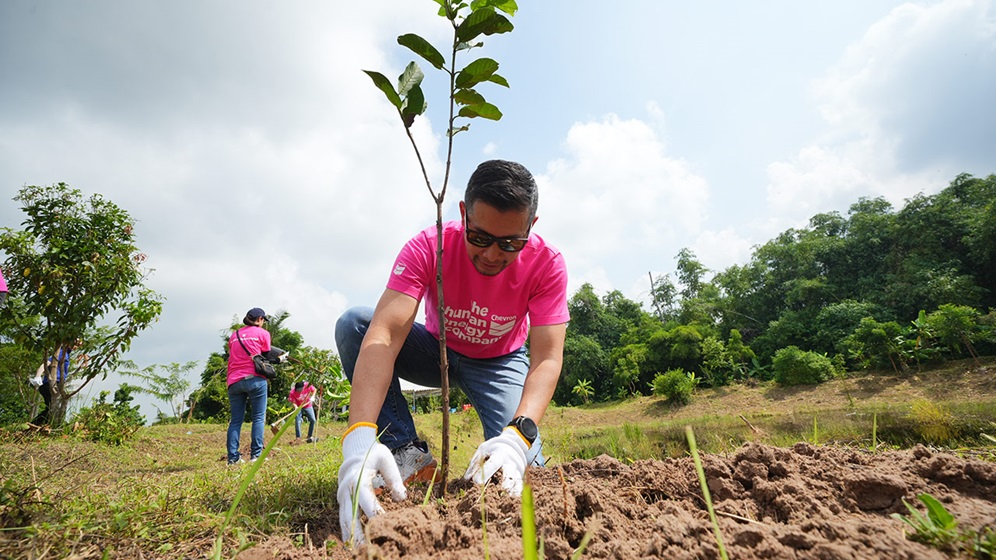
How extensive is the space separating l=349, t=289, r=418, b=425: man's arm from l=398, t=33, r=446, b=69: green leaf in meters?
1.07

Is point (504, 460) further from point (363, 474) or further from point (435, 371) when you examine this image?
point (435, 371)

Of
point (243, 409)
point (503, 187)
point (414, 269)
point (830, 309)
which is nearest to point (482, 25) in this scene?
point (503, 187)

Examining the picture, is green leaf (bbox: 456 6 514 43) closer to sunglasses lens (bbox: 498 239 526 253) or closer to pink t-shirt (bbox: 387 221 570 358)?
sunglasses lens (bbox: 498 239 526 253)

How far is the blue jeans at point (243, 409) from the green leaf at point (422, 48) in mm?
5230

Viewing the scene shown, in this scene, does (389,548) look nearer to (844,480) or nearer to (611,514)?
(611,514)

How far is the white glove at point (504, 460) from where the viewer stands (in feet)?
5.08

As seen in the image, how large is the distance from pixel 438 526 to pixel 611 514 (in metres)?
0.45

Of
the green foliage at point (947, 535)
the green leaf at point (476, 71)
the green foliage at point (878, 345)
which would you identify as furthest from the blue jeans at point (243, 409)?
the green foliage at point (878, 345)

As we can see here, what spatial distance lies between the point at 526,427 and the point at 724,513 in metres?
0.91

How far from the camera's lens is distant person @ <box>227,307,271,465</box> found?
546 centimetres

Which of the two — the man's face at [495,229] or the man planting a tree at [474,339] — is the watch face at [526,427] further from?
the man's face at [495,229]

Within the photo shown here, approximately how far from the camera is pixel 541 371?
2178 millimetres

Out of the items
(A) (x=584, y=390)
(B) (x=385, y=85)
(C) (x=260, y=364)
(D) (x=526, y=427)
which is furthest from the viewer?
(A) (x=584, y=390)

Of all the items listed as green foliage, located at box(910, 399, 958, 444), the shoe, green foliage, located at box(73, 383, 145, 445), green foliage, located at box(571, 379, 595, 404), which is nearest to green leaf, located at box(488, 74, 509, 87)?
the shoe
